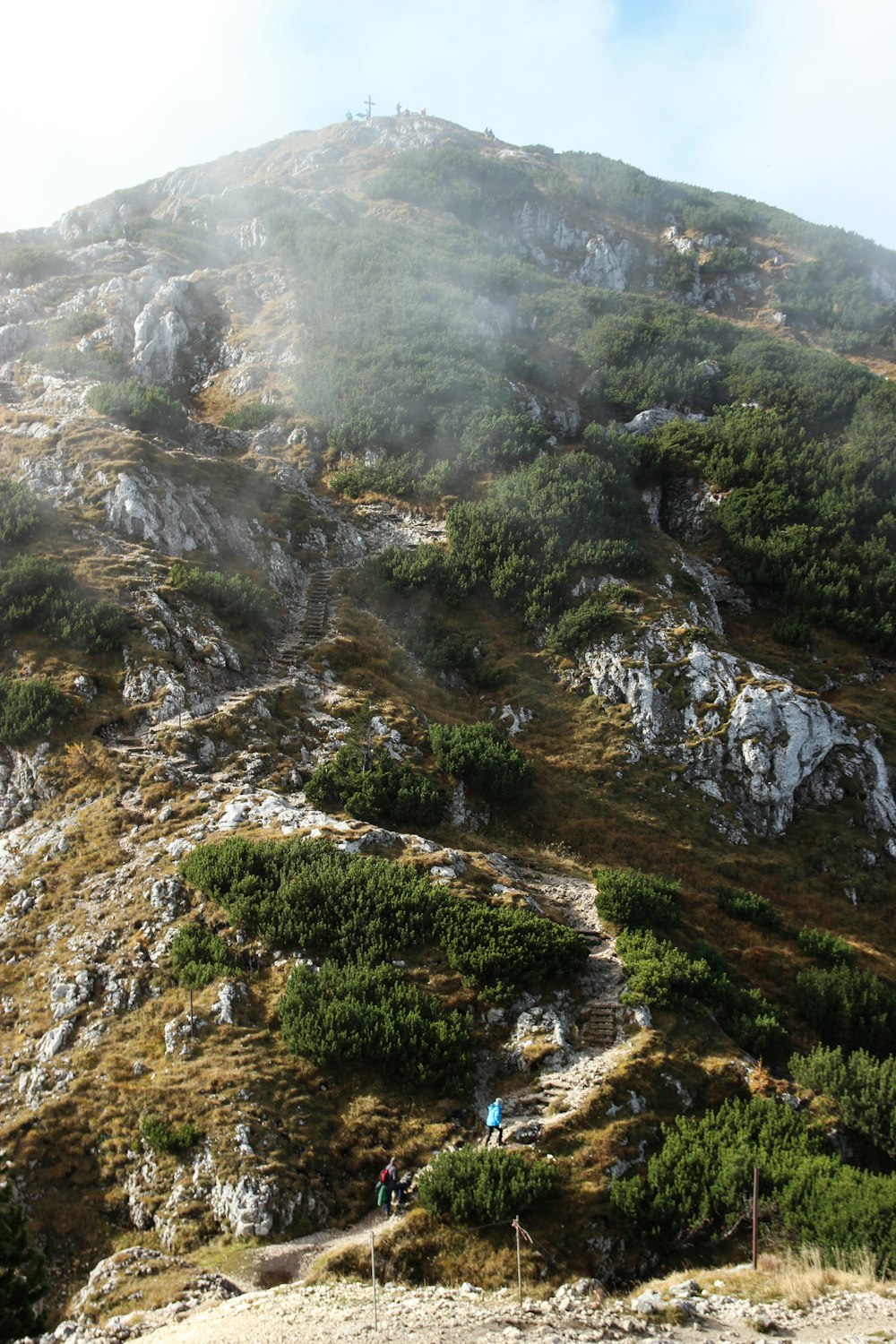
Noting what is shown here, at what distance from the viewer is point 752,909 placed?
24125 mm

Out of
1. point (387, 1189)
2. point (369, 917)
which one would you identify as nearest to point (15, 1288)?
point (387, 1189)

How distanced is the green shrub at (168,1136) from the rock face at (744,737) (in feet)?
71.2

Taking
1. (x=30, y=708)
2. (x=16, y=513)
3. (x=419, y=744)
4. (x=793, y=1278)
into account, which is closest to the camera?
(x=793, y=1278)

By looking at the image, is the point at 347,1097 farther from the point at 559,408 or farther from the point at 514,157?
the point at 514,157

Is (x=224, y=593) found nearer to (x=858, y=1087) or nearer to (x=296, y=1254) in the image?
(x=296, y=1254)

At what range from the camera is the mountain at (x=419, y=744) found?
15.1 meters

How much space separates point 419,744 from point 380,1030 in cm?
1285

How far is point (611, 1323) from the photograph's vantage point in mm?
11227

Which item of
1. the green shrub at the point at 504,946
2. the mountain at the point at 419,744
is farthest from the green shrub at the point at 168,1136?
the green shrub at the point at 504,946

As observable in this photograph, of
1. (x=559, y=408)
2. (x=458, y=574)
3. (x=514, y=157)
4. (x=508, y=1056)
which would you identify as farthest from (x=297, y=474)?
(x=514, y=157)

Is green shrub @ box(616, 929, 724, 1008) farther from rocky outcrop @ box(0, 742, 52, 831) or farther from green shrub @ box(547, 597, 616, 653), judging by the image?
rocky outcrop @ box(0, 742, 52, 831)

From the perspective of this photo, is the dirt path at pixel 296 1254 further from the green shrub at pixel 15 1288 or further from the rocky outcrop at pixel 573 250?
the rocky outcrop at pixel 573 250

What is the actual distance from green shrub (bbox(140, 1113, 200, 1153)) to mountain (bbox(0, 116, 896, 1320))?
10 cm

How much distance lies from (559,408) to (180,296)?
29.5m
